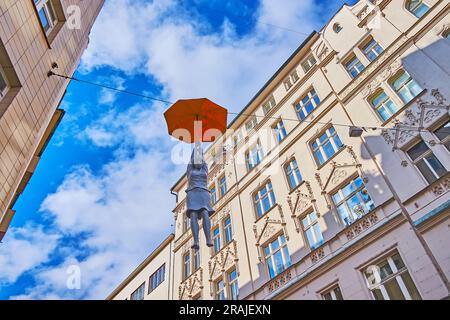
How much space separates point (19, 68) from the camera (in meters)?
9.14

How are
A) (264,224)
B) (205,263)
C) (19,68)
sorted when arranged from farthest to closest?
(205,263) < (264,224) < (19,68)

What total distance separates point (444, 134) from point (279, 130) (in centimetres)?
1017

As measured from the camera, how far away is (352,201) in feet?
47.4

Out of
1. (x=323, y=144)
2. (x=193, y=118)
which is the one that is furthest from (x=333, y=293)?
(x=193, y=118)

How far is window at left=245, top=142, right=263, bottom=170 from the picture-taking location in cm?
2199

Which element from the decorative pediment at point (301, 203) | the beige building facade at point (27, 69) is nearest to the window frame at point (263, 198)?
the decorative pediment at point (301, 203)

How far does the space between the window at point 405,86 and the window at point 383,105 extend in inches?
18.9

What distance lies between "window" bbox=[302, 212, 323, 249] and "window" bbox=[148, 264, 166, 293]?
46.6 ft

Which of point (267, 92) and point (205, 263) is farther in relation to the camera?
point (267, 92)
